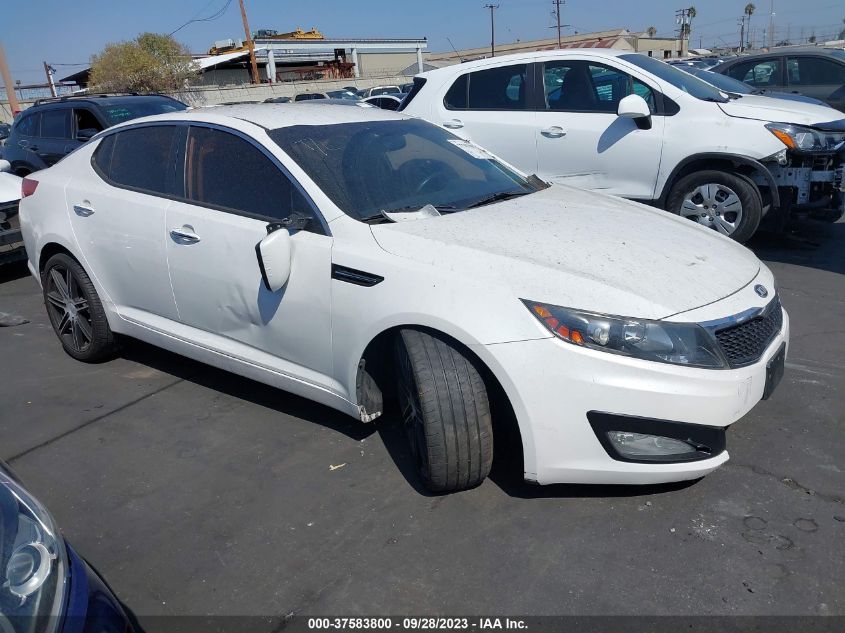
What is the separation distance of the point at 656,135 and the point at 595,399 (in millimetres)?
4378

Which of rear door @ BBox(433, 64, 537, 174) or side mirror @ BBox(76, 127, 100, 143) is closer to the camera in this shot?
rear door @ BBox(433, 64, 537, 174)

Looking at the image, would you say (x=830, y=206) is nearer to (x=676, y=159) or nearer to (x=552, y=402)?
(x=676, y=159)

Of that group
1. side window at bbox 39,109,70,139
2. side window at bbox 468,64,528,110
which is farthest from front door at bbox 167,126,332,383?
side window at bbox 39,109,70,139

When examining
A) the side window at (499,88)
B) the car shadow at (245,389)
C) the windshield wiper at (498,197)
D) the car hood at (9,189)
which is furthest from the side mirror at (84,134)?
the windshield wiper at (498,197)

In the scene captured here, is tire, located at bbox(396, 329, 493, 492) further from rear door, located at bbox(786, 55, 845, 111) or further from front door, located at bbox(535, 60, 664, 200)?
rear door, located at bbox(786, 55, 845, 111)

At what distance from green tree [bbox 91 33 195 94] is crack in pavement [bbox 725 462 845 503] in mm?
40396

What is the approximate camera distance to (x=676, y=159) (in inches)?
249

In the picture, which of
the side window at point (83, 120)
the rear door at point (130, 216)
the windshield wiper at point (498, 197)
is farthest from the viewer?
the side window at point (83, 120)

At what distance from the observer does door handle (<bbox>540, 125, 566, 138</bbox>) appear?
6793 millimetres

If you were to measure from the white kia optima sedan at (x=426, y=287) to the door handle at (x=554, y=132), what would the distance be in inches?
108

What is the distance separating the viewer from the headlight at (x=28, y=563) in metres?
1.53

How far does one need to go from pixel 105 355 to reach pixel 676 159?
191 inches

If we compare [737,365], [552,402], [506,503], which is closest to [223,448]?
[506,503]

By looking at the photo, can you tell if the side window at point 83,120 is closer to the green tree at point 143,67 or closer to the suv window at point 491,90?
the suv window at point 491,90
